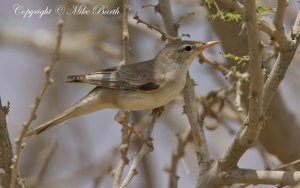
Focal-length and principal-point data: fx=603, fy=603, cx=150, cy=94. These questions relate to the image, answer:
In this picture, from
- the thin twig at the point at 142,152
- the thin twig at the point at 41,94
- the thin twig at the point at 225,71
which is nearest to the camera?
the thin twig at the point at 41,94

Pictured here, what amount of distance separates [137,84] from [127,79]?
10cm

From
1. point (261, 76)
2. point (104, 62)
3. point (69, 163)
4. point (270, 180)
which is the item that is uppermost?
point (261, 76)

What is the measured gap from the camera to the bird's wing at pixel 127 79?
4.97 meters

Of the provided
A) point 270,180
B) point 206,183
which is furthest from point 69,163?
point 270,180

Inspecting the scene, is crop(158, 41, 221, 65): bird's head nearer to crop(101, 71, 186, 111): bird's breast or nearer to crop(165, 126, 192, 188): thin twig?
crop(101, 71, 186, 111): bird's breast

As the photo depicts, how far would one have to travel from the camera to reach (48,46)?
24.2ft

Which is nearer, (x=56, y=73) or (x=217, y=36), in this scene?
(x=217, y=36)

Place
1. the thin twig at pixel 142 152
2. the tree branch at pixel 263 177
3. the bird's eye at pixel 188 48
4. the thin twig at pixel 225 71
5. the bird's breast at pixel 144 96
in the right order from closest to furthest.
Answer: the tree branch at pixel 263 177 → the thin twig at pixel 142 152 → the thin twig at pixel 225 71 → the bird's breast at pixel 144 96 → the bird's eye at pixel 188 48

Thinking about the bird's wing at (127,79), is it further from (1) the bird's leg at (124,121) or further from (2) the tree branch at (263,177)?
(2) the tree branch at (263,177)

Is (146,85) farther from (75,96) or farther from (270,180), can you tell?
(75,96)

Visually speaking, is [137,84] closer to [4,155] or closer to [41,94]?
[4,155]

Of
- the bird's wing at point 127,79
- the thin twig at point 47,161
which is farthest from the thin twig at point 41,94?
the bird's wing at point 127,79

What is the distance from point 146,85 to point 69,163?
2707 mm

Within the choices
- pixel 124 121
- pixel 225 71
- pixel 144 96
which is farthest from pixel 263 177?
pixel 144 96
